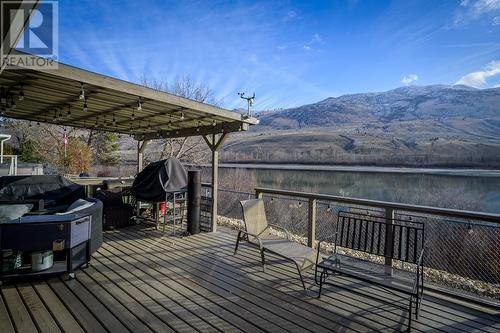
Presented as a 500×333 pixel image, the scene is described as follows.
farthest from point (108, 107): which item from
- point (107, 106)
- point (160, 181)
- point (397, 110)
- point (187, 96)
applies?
point (397, 110)

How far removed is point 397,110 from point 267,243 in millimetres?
110527

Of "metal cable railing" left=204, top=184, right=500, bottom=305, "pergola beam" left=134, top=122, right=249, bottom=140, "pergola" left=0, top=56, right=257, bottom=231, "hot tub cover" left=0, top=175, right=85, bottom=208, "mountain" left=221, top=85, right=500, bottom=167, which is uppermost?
"mountain" left=221, top=85, right=500, bottom=167

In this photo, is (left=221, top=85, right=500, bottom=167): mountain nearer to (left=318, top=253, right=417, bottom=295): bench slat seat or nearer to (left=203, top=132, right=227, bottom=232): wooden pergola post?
(left=203, top=132, right=227, bottom=232): wooden pergola post

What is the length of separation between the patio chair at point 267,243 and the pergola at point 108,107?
5.00 feet

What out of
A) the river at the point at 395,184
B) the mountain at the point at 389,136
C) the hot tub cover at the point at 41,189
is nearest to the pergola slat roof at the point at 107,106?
the hot tub cover at the point at 41,189

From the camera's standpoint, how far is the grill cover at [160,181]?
542 cm

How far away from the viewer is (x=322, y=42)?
20375mm

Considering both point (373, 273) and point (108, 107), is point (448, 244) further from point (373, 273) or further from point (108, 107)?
point (108, 107)

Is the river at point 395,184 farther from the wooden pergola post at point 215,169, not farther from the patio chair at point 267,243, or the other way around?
the patio chair at point 267,243

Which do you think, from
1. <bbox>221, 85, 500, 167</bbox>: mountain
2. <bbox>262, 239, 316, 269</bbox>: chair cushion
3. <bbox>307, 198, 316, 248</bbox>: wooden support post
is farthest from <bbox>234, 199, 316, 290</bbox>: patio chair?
<bbox>221, 85, 500, 167</bbox>: mountain

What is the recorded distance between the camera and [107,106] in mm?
4973

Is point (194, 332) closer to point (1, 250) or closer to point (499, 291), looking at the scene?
point (1, 250)

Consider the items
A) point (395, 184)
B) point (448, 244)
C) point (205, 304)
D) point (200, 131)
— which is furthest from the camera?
point (395, 184)

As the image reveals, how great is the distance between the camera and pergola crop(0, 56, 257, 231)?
346 centimetres
